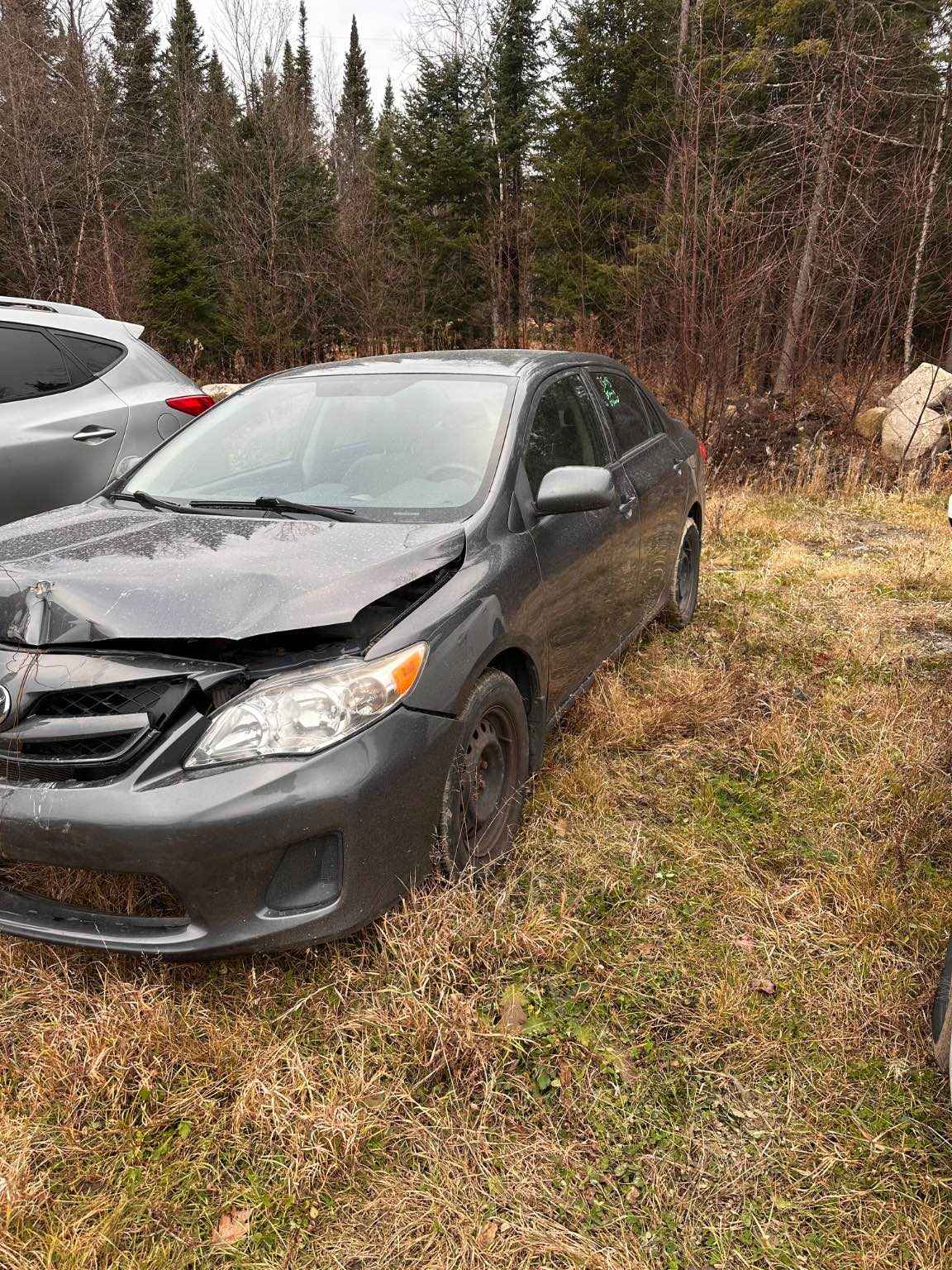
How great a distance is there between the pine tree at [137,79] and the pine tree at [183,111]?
0.46 m

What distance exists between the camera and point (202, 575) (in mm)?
2270

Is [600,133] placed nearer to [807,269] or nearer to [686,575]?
[807,269]

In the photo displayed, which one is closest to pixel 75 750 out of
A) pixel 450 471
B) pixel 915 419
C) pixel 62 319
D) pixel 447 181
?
pixel 450 471

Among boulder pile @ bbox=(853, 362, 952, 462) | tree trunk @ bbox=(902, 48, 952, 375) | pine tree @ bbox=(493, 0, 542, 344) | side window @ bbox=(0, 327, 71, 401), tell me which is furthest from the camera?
pine tree @ bbox=(493, 0, 542, 344)

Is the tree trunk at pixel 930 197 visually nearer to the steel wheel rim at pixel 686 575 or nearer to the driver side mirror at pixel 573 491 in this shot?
the steel wheel rim at pixel 686 575

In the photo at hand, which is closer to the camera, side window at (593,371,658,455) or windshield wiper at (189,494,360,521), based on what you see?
windshield wiper at (189,494,360,521)

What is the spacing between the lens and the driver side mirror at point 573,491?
2881 mm

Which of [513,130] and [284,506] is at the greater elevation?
[513,130]

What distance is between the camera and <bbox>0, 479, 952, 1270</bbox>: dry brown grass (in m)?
1.68

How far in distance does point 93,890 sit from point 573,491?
1.84 m

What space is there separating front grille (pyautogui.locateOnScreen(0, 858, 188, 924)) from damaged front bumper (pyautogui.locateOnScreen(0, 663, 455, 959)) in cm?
2

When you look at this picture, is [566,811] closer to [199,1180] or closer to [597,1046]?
[597,1046]

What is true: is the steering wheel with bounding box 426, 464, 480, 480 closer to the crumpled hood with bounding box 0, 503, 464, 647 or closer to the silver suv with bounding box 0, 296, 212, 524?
the crumpled hood with bounding box 0, 503, 464, 647

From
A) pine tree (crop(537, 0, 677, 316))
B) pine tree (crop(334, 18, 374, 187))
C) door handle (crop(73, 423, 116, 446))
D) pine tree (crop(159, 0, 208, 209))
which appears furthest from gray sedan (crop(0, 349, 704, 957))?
pine tree (crop(334, 18, 374, 187))
